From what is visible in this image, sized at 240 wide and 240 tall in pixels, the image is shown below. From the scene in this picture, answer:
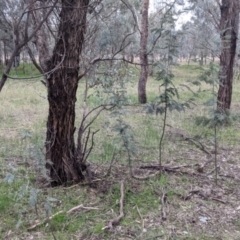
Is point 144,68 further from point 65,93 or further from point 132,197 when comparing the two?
point 132,197

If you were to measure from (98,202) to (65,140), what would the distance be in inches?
25.8

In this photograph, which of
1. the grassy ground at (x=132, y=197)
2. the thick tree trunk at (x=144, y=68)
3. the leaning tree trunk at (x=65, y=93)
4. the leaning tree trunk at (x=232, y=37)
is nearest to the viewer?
the grassy ground at (x=132, y=197)

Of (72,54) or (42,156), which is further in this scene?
(72,54)

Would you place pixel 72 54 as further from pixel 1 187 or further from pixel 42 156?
pixel 1 187

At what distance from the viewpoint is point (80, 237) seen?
2645 millimetres

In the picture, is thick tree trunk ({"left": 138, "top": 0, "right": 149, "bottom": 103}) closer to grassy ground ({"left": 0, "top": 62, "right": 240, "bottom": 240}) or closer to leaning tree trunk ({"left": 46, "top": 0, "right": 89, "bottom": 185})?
grassy ground ({"left": 0, "top": 62, "right": 240, "bottom": 240})

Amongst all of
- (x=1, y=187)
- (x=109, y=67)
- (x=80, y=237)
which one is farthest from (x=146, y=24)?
(x=80, y=237)

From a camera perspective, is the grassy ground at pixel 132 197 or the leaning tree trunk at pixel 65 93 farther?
the leaning tree trunk at pixel 65 93

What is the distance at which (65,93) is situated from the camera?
3309mm

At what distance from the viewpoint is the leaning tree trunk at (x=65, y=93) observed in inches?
126

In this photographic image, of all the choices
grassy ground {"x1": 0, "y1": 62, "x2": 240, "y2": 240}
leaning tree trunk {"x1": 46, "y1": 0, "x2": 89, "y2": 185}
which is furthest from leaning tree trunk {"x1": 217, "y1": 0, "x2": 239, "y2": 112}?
leaning tree trunk {"x1": 46, "y1": 0, "x2": 89, "y2": 185}

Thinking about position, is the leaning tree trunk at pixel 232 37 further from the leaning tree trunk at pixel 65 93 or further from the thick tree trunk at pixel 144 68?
the thick tree trunk at pixel 144 68

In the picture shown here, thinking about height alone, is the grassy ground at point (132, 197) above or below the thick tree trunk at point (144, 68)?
below

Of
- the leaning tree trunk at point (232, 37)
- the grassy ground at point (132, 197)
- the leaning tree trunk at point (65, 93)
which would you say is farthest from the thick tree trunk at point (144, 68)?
the leaning tree trunk at point (65, 93)
